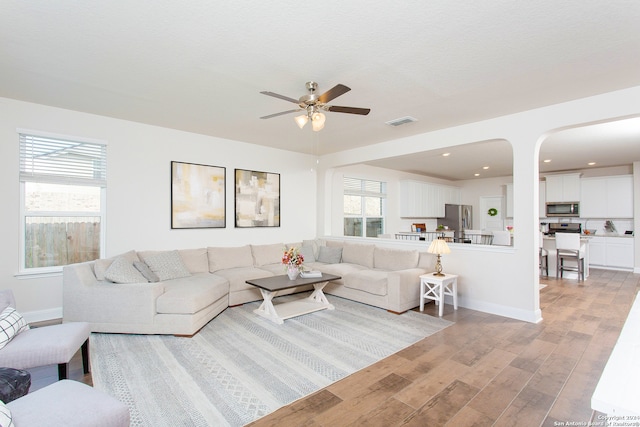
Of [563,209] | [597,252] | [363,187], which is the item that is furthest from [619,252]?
[363,187]

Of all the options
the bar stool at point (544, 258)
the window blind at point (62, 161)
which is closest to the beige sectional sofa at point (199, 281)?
the window blind at point (62, 161)

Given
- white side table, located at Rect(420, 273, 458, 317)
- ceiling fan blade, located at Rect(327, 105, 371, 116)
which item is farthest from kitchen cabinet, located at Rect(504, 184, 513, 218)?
ceiling fan blade, located at Rect(327, 105, 371, 116)

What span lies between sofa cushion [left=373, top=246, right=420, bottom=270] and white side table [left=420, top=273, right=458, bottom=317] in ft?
1.36

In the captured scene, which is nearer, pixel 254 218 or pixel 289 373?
pixel 289 373

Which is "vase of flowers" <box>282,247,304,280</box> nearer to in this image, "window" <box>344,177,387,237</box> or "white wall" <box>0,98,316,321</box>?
"white wall" <box>0,98,316,321</box>

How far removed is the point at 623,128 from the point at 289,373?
580cm

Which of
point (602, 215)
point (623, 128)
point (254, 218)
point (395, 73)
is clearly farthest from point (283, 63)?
point (602, 215)

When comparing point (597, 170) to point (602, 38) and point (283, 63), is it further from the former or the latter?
point (283, 63)

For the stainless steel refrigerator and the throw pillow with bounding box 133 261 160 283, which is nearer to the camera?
the throw pillow with bounding box 133 261 160 283

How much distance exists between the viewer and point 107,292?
345 centimetres

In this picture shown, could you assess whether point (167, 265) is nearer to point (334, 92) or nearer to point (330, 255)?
point (330, 255)

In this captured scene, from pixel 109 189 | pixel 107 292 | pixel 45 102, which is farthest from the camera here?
pixel 109 189

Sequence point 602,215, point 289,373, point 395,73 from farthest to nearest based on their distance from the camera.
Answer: point 602,215, point 395,73, point 289,373

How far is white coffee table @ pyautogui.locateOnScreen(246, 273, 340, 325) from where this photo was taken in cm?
396
